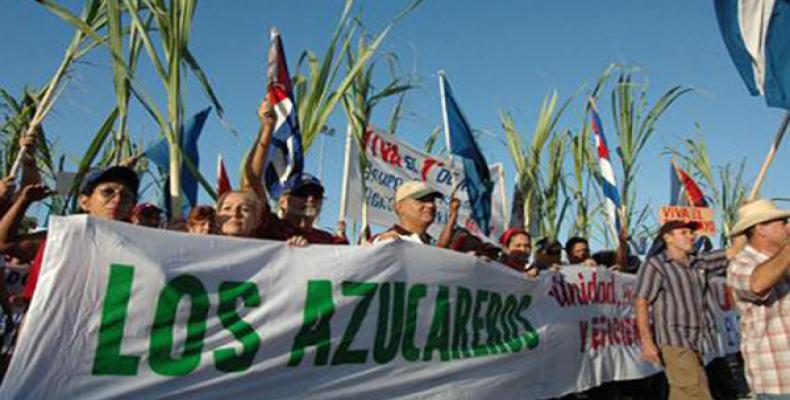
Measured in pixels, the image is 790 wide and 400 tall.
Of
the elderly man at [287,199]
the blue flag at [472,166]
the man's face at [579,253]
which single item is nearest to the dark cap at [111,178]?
the elderly man at [287,199]

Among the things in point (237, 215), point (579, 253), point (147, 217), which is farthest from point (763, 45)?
point (147, 217)

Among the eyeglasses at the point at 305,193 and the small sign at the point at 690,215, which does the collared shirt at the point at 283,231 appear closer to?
the eyeglasses at the point at 305,193

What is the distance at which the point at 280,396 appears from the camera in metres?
2.88

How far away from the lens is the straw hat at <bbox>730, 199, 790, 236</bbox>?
10.4ft

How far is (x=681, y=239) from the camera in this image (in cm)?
445

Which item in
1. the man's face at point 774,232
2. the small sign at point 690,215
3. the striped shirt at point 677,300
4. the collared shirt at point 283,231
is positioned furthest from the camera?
the small sign at point 690,215

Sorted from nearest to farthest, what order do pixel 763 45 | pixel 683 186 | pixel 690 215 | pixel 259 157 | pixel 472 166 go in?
1. pixel 259 157
2. pixel 763 45
3. pixel 472 166
4. pixel 690 215
5. pixel 683 186

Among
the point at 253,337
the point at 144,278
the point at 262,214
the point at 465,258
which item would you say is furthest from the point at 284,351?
the point at 465,258

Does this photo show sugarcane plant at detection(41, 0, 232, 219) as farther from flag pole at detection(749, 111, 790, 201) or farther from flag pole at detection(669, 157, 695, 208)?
flag pole at detection(669, 157, 695, 208)

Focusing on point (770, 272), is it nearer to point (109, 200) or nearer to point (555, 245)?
point (109, 200)

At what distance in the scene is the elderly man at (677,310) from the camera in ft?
13.7

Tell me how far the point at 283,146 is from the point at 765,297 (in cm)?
260

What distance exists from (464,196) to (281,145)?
134 inches

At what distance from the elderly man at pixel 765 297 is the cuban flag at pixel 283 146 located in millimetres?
2363
